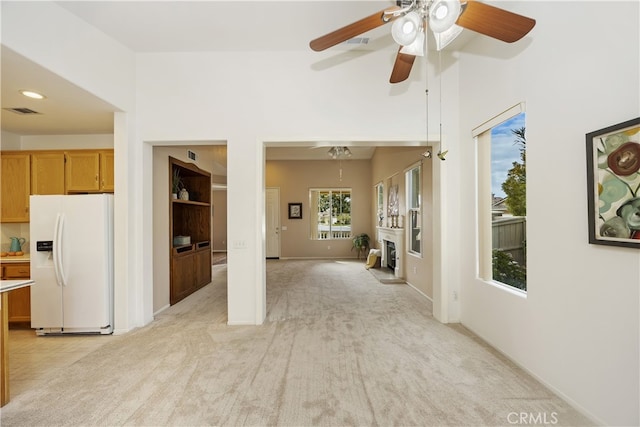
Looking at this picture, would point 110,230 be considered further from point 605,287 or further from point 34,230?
point 605,287

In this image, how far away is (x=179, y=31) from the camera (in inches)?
119

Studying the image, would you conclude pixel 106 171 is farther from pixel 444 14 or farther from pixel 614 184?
pixel 614 184

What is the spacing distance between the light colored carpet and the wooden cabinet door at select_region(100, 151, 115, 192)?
1.84 meters

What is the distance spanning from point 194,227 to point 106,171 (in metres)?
2.08

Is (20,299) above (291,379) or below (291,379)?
above

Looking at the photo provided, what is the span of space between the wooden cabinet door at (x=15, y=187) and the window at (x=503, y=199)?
5589 millimetres

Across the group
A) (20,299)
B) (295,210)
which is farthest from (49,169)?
(295,210)

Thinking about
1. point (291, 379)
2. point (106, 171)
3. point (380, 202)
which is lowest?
point (291, 379)

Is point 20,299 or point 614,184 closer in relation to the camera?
point 614,184

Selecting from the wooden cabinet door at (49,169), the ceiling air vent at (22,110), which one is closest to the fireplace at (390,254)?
the wooden cabinet door at (49,169)

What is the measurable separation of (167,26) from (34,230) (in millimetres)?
2652

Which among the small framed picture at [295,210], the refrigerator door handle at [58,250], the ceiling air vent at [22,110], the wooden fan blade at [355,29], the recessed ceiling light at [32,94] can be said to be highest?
the ceiling air vent at [22,110]

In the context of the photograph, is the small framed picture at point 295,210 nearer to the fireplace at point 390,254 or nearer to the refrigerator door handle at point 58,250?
the fireplace at point 390,254

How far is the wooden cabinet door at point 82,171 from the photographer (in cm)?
376
